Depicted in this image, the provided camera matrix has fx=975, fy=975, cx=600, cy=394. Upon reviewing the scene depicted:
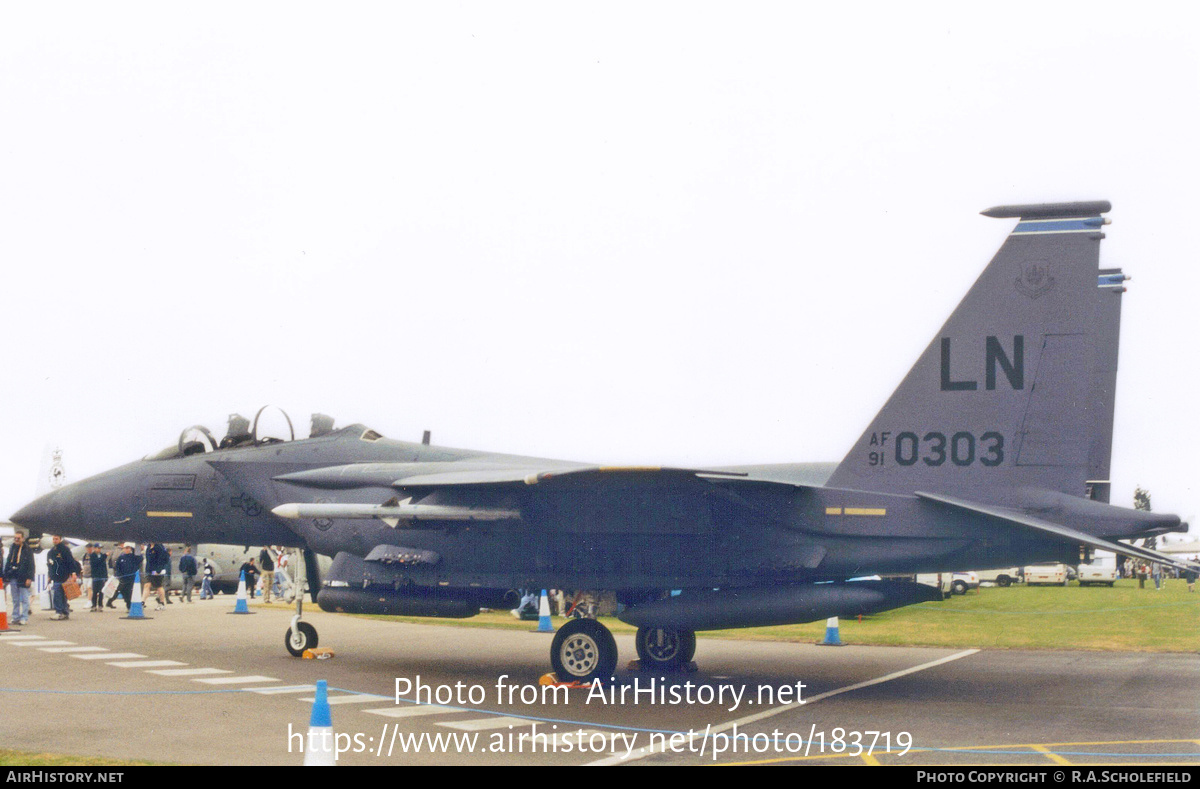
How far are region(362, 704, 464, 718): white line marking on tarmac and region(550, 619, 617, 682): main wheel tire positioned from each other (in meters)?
1.67

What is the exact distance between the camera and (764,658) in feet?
46.8

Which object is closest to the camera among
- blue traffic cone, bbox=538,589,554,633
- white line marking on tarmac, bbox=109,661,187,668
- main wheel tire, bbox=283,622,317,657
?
white line marking on tarmac, bbox=109,661,187,668

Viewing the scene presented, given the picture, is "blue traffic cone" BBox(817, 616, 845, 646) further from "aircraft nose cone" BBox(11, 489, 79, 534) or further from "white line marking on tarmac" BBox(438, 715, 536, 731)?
"aircraft nose cone" BBox(11, 489, 79, 534)

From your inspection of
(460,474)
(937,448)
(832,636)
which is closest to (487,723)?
(460,474)

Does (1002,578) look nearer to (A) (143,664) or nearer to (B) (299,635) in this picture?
(B) (299,635)

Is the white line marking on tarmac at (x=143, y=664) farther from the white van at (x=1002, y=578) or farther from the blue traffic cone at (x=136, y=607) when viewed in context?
the white van at (x=1002, y=578)

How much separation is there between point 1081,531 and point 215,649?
12.2 metres

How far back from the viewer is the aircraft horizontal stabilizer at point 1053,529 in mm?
9570

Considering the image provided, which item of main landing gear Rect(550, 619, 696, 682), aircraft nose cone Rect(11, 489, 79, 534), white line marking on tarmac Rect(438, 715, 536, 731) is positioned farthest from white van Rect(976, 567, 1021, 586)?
aircraft nose cone Rect(11, 489, 79, 534)

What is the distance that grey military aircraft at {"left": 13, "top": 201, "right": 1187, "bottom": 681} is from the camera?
1053 cm

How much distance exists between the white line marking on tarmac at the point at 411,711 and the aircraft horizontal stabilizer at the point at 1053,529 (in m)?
5.52

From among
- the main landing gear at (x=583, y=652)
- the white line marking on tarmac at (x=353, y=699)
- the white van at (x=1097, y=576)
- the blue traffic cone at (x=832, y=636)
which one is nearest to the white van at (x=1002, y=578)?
the white van at (x=1097, y=576)
